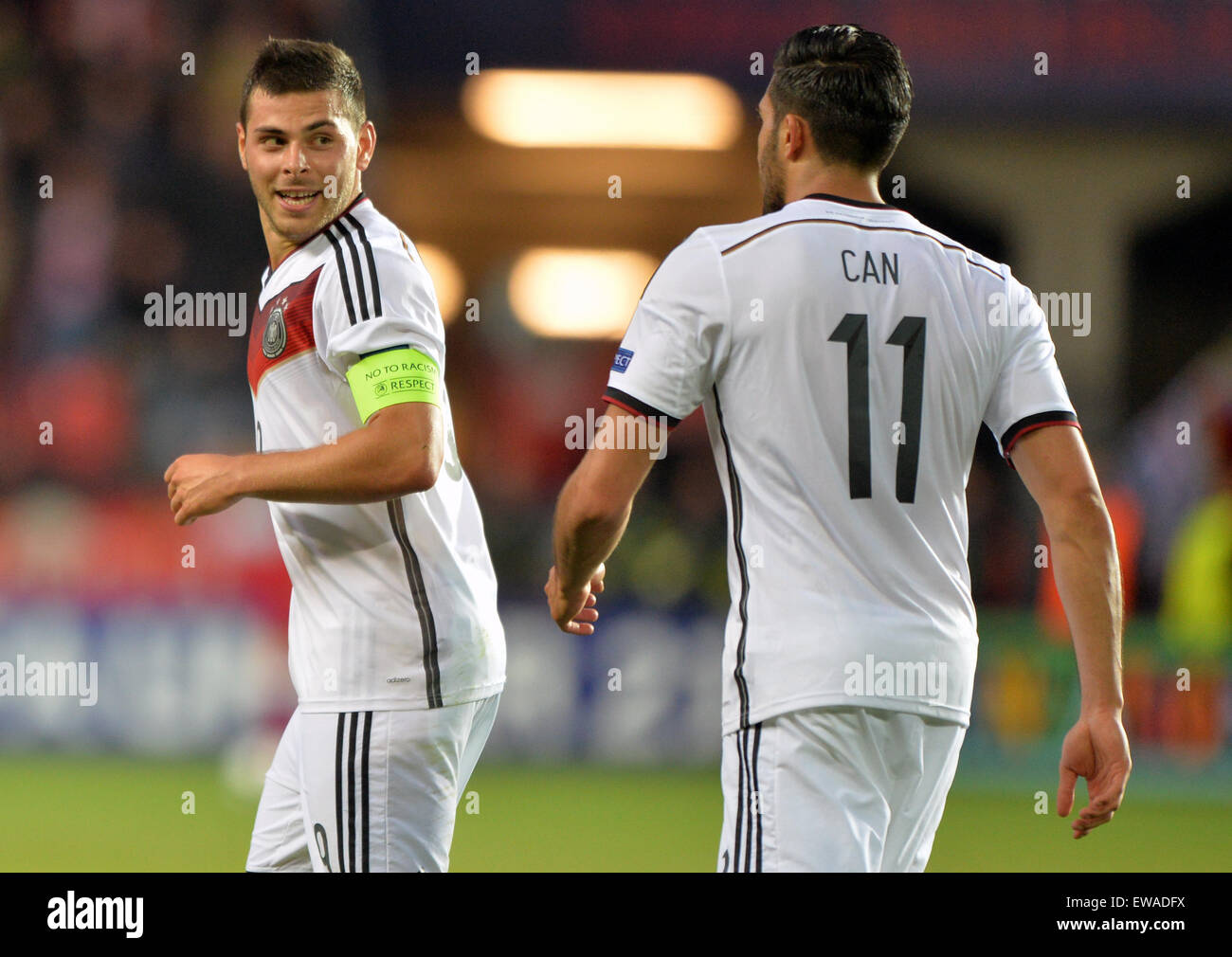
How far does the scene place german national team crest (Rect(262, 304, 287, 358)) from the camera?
262cm

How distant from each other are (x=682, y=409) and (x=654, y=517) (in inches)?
228

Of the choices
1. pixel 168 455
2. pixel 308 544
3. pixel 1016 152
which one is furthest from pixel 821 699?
pixel 1016 152

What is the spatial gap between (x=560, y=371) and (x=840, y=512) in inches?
280

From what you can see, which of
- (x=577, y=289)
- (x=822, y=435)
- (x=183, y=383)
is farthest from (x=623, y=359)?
(x=577, y=289)

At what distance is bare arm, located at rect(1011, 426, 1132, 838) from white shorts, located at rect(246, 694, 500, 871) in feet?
3.42

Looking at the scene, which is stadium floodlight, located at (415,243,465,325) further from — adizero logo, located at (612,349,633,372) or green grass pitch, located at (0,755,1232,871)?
adizero logo, located at (612,349,633,372)

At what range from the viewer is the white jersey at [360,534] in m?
2.54

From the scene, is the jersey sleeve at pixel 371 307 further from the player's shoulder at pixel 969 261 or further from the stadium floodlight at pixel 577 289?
the stadium floodlight at pixel 577 289
